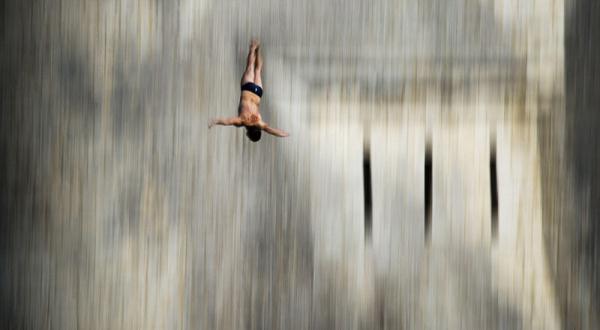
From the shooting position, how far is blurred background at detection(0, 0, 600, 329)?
314 centimetres

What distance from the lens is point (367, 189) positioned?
3.19 meters

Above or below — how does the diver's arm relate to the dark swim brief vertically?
below

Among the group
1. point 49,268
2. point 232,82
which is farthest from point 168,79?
point 49,268

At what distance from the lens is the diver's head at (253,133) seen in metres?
2.93

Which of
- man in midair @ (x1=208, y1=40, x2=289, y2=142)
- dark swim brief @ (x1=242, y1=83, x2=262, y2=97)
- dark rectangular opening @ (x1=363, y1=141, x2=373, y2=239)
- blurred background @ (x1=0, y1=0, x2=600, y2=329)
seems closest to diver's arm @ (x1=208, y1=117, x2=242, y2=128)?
man in midair @ (x1=208, y1=40, x2=289, y2=142)

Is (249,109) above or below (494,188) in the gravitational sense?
above

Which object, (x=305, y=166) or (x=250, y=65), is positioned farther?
(x=305, y=166)

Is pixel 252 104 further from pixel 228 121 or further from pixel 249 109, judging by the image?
pixel 228 121

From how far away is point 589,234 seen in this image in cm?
313

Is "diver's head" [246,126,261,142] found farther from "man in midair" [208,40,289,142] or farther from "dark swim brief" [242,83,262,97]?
"dark swim brief" [242,83,262,97]

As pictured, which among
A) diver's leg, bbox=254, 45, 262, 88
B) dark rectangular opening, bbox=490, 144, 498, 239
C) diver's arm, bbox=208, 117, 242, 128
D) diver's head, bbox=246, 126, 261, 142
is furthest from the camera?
dark rectangular opening, bbox=490, 144, 498, 239

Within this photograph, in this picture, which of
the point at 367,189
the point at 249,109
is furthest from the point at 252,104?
the point at 367,189

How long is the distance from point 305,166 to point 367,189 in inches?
13.4

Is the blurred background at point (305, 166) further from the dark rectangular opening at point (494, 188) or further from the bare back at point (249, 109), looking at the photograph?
the bare back at point (249, 109)
